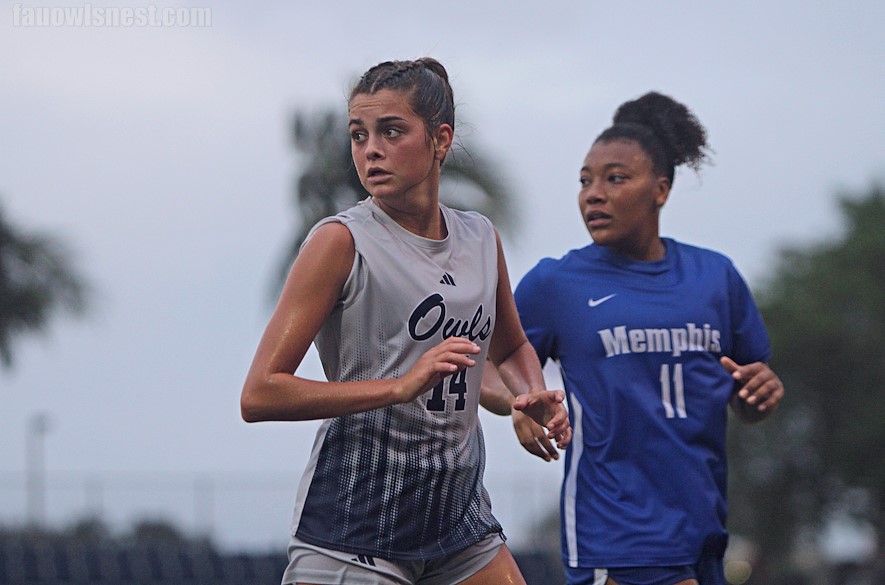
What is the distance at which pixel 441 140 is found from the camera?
4074 millimetres

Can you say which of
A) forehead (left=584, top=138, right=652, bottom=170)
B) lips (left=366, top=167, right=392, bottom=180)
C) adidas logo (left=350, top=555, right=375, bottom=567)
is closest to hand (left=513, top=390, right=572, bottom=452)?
adidas logo (left=350, top=555, right=375, bottom=567)

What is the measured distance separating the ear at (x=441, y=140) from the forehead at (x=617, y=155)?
4.67 ft

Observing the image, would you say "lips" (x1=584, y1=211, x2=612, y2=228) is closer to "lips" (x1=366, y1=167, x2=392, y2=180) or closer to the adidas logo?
"lips" (x1=366, y1=167, x2=392, y2=180)

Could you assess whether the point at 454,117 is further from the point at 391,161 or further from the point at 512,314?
the point at 512,314

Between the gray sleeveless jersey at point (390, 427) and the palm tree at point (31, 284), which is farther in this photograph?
the palm tree at point (31, 284)

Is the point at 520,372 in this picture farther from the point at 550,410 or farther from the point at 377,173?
the point at 377,173

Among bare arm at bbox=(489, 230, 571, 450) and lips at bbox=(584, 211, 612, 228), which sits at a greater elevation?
lips at bbox=(584, 211, 612, 228)

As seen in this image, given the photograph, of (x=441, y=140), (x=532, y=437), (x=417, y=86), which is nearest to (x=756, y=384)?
(x=532, y=437)

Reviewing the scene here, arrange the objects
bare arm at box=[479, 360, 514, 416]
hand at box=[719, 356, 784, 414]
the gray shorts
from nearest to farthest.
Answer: the gray shorts < bare arm at box=[479, 360, 514, 416] < hand at box=[719, 356, 784, 414]

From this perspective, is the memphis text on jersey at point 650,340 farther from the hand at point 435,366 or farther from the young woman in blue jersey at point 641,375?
the hand at point 435,366

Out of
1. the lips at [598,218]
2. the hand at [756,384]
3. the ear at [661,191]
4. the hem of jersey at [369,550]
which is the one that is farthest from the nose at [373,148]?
the ear at [661,191]

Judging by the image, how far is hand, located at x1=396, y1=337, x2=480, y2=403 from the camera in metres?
3.48

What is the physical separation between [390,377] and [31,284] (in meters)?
18.2

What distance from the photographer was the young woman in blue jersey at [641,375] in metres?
5.08
